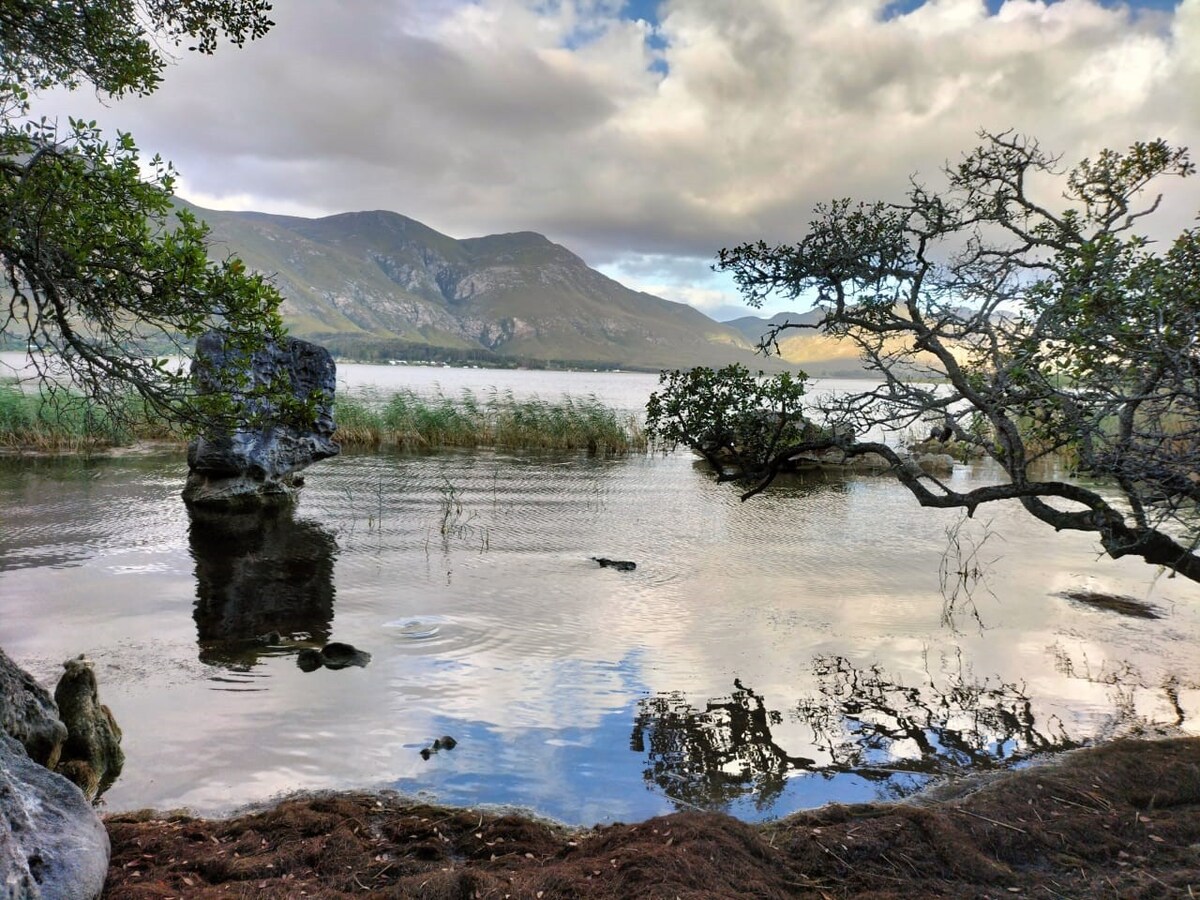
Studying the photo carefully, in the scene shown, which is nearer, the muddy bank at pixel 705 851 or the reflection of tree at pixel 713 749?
the muddy bank at pixel 705 851

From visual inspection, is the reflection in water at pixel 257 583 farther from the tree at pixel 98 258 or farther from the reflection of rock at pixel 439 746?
the tree at pixel 98 258

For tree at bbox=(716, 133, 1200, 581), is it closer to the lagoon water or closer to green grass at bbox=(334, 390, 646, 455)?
the lagoon water

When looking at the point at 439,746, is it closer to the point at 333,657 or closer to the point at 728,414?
the point at 333,657

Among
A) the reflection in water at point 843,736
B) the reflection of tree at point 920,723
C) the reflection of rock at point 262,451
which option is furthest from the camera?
the reflection of rock at point 262,451

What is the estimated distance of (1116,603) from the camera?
45.8 ft

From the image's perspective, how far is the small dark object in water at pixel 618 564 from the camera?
15.7m

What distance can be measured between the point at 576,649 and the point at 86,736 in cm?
A: 609

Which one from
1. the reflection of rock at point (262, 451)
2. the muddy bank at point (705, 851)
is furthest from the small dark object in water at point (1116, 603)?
the reflection of rock at point (262, 451)

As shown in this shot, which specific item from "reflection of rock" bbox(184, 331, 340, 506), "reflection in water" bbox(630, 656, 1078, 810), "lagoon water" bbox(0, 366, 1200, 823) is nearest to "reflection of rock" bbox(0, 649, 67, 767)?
"lagoon water" bbox(0, 366, 1200, 823)

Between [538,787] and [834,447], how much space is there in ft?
17.3

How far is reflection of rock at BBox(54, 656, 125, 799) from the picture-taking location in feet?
23.0

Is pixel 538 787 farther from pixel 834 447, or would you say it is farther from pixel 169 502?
pixel 169 502

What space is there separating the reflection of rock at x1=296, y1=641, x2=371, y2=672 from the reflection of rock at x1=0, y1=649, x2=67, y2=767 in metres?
3.43

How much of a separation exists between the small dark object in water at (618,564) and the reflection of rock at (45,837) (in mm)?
11199
